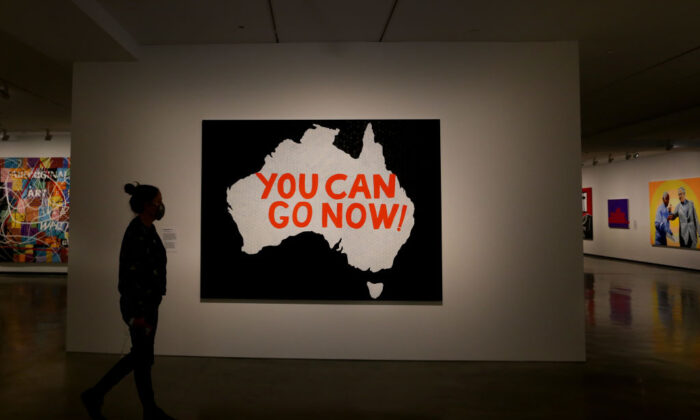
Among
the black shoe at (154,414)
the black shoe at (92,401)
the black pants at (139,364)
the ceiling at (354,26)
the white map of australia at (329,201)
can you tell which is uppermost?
the ceiling at (354,26)

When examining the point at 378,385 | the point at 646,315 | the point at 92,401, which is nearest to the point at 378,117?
the point at 378,385

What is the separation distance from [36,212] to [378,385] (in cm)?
984

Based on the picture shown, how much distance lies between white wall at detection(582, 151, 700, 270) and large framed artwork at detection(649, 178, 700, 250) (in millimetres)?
176

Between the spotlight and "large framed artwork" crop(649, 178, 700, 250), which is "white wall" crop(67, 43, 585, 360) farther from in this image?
"large framed artwork" crop(649, 178, 700, 250)

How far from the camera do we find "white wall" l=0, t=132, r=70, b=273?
9.46m

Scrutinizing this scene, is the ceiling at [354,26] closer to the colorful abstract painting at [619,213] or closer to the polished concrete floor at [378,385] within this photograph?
the polished concrete floor at [378,385]

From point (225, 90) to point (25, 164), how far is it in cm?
846

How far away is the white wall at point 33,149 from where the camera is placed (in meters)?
9.46

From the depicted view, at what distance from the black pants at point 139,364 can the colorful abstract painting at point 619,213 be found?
14.2 m

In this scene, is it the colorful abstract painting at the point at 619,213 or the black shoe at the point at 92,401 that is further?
the colorful abstract painting at the point at 619,213

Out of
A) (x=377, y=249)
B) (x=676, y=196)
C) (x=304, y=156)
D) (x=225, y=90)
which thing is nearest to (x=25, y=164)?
(x=225, y=90)

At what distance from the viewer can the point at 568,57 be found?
13.4ft

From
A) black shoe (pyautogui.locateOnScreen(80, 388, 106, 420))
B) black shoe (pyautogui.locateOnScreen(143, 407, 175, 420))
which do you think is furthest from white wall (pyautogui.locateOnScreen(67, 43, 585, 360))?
black shoe (pyautogui.locateOnScreen(80, 388, 106, 420))

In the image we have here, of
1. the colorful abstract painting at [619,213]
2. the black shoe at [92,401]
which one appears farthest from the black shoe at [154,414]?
the colorful abstract painting at [619,213]
